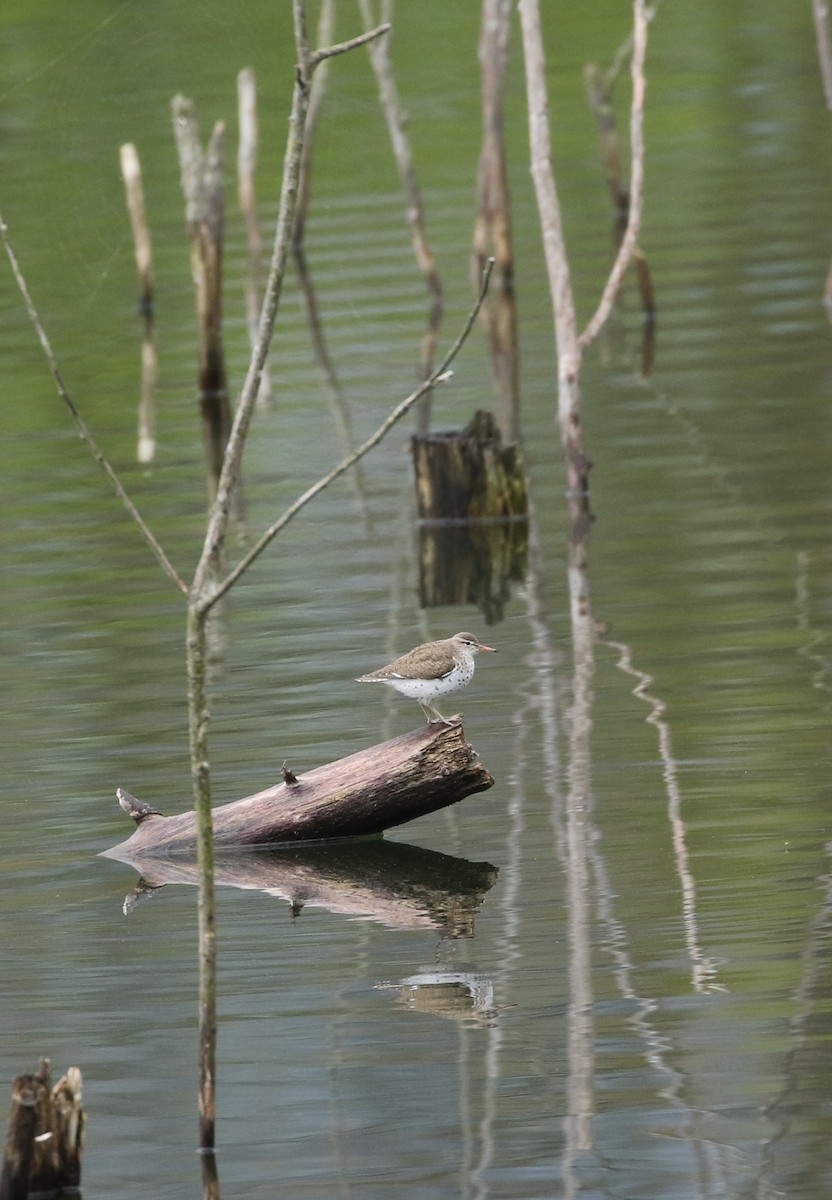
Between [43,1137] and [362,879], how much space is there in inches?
108

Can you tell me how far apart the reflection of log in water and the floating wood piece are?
6.80 ft

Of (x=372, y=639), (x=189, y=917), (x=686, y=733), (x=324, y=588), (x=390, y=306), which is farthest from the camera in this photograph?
(x=390, y=306)

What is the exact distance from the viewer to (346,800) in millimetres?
8375

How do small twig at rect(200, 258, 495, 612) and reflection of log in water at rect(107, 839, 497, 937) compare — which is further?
reflection of log in water at rect(107, 839, 497, 937)

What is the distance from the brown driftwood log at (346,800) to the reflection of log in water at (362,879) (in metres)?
0.07

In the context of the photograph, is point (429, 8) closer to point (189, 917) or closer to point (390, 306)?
point (390, 306)

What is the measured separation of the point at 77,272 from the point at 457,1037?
2114 centimetres

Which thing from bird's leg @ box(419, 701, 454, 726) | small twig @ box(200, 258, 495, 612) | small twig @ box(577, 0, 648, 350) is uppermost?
small twig @ box(577, 0, 648, 350)

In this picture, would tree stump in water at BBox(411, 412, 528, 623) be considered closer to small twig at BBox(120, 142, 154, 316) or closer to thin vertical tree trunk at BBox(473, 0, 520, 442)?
thin vertical tree trunk at BBox(473, 0, 520, 442)

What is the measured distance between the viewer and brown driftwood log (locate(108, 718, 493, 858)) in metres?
8.15

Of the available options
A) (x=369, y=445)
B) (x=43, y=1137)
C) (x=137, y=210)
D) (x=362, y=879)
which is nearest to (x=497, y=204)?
(x=137, y=210)

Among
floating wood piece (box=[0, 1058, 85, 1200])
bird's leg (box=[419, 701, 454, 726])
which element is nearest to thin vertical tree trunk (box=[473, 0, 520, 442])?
bird's leg (box=[419, 701, 454, 726])

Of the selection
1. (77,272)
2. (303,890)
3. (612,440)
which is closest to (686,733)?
(303,890)

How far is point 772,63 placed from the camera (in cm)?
3556
